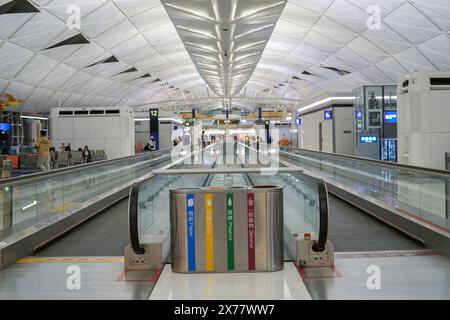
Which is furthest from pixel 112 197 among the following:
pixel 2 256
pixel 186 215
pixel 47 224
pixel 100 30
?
pixel 100 30

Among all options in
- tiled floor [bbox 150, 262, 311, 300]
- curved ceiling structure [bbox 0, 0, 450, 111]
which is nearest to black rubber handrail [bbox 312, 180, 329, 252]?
tiled floor [bbox 150, 262, 311, 300]

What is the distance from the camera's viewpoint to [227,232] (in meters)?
6.25

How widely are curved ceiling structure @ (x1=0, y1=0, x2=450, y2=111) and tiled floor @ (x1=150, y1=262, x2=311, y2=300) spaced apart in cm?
2172

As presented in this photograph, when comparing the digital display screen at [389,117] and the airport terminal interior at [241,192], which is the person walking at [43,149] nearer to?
the airport terminal interior at [241,192]

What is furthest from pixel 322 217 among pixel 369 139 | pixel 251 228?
pixel 369 139

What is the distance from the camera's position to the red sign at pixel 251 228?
621 cm

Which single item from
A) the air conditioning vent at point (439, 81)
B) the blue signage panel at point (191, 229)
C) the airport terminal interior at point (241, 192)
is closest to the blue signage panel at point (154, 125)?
the airport terminal interior at point (241, 192)

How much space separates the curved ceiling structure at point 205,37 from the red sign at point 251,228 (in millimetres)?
21154

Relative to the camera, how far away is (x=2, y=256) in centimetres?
658

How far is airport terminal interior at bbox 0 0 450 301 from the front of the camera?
5.96m

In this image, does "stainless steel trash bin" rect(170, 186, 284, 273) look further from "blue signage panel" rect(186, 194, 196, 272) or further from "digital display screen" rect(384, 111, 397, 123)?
"digital display screen" rect(384, 111, 397, 123)

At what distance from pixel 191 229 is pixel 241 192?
82cm

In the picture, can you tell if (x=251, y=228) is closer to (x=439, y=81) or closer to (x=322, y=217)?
(x=322, y=217)

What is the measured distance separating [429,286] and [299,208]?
115 inches
